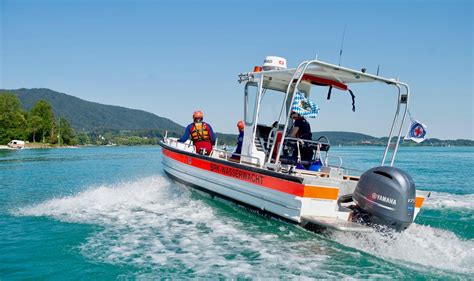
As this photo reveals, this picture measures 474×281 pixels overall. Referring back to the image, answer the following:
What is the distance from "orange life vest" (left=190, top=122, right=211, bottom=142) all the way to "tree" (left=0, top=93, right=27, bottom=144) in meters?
71.6

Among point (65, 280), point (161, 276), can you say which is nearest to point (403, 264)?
point (161, 276)

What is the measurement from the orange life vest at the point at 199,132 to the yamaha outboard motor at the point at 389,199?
497 centimetres

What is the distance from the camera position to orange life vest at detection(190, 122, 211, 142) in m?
9.89

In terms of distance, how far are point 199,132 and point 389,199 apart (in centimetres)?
542

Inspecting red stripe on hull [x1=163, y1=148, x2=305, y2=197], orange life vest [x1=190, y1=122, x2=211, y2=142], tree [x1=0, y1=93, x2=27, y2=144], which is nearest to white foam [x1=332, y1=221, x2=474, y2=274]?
red stripe on hull [x1=163, y1=148, x2=305, y2=197]

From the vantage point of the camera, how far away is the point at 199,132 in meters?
9.89

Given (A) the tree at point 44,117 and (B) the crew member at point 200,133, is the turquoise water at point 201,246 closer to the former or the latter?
(B) the crew member at point 200,133

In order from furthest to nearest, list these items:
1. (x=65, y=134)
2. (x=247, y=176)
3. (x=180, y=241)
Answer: (x=65, y=134) < (x=247, y=176) < (x=180, y=241)

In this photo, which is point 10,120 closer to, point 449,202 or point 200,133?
point 200,133

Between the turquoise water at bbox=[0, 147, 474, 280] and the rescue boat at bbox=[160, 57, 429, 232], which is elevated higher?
the rescue boat at bbox=[160, 57, 429, 232]

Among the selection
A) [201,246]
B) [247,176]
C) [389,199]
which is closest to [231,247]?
[201,246]

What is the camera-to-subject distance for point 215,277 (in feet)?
14.7

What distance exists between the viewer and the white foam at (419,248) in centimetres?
494

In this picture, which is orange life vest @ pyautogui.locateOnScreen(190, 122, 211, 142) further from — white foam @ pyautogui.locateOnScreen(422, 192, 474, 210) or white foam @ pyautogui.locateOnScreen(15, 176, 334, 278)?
white foam @ pyautogui.locateOnScreen(422, 192, 474, 210)
